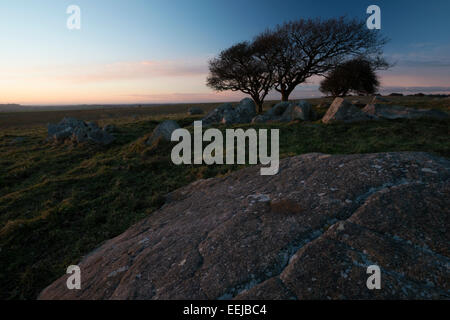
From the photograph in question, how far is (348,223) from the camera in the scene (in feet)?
11.4

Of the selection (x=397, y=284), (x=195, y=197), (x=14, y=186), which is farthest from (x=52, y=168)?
(x=397, y=284)

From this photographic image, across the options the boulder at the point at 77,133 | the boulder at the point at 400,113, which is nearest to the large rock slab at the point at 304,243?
the boulder at the point at 400,113

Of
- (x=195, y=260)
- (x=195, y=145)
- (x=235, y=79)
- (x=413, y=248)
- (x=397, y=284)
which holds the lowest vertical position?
(x=195, y=260)

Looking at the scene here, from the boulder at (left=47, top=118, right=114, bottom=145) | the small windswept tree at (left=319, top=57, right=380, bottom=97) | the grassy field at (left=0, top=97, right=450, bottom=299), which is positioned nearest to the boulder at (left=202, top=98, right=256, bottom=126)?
the grassy field at (left=0, top=97, right=450, bottom=299)

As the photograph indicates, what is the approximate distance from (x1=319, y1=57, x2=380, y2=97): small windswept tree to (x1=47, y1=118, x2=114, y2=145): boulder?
24753 mm

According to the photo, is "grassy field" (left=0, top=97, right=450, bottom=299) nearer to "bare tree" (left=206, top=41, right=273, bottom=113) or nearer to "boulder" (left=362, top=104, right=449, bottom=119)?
"boulder" (left=362, top=104, right=449, bottom=119)

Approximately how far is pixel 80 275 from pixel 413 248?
18.2 ft

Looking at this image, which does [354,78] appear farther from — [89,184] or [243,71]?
[89,184]

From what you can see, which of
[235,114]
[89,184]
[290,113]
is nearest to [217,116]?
[235,114]

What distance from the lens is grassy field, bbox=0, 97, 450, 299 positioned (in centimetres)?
567

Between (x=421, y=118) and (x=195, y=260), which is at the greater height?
(x=421, y=118)

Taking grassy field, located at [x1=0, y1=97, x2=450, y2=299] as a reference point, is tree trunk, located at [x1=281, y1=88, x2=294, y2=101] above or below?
above

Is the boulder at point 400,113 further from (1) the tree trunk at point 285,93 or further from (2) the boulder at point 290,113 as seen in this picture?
(1) the tree trunk at point 285,93
